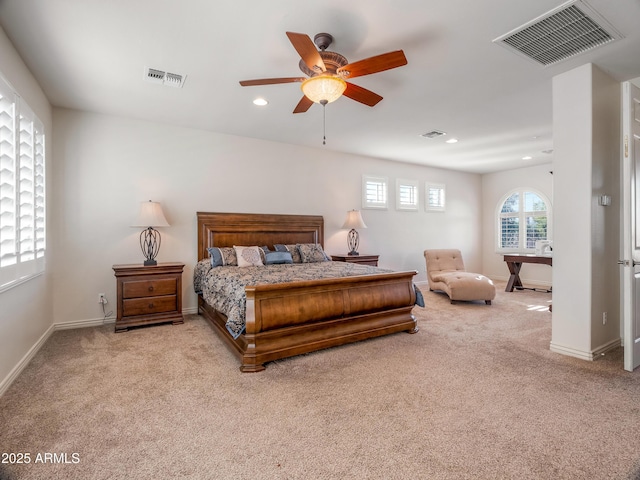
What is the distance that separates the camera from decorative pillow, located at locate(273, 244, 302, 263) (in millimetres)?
4863

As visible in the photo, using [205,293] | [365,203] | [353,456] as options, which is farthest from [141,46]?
[365,203]

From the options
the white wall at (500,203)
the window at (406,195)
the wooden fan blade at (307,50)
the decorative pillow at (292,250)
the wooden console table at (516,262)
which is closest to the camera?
the wooden fan blade at (307,50)

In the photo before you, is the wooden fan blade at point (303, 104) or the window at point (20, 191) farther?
the wooden fan blade at point (303, 104)

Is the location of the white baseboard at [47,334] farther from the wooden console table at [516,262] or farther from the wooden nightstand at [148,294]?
the wooden console table at [516,262]

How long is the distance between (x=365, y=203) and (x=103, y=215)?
14.1ft

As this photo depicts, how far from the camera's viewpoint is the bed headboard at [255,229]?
472 centimetres

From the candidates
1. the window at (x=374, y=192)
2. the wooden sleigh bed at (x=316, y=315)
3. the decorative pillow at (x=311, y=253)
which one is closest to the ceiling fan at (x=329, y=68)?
the wooden sleigh bed at (x=316, y=315)

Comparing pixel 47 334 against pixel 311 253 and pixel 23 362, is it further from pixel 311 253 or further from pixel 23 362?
pixel 311 253

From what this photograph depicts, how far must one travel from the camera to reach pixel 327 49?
2686 millimetres

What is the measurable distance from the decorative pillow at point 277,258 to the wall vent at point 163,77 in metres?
2.33

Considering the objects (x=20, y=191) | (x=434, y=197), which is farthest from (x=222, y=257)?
(x=434, y=197)

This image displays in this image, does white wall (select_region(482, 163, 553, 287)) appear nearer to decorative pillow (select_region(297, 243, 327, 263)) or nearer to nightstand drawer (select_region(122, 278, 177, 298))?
decorative pillow (select_region(297, 243, 327, 263))

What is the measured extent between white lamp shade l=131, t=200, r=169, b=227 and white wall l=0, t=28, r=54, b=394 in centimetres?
93

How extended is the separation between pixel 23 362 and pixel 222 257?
2.14m
